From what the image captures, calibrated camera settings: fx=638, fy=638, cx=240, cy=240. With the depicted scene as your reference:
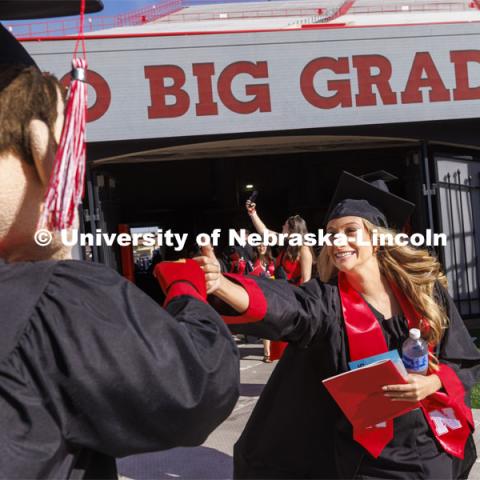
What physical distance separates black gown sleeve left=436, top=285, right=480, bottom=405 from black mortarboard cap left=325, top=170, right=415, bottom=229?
1.51 ft

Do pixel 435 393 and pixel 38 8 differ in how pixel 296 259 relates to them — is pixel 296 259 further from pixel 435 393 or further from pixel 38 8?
pixel 38 8

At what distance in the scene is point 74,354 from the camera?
1.02m

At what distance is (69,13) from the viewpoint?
1579 millimetres

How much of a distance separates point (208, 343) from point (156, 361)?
14 cm

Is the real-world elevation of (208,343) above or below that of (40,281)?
below

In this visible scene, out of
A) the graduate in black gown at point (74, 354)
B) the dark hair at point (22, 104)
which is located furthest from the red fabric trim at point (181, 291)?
the dark hair at point (22, 104)

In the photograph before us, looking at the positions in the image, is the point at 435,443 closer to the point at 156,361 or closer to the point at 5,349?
the point at 156,361

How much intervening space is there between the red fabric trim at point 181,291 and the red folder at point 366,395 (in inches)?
42.4

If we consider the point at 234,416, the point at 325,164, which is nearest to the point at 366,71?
the point at 234,416

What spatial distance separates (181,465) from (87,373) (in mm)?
3690

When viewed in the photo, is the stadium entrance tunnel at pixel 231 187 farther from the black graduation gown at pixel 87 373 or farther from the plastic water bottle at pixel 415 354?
the black graduation gown at pixel 87 373

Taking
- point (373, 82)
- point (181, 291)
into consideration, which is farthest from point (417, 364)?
point (373, 82)

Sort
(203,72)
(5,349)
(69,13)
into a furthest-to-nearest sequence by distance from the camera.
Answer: (203,72) < (69,13) < (5,349)

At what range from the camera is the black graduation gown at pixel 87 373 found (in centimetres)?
102
